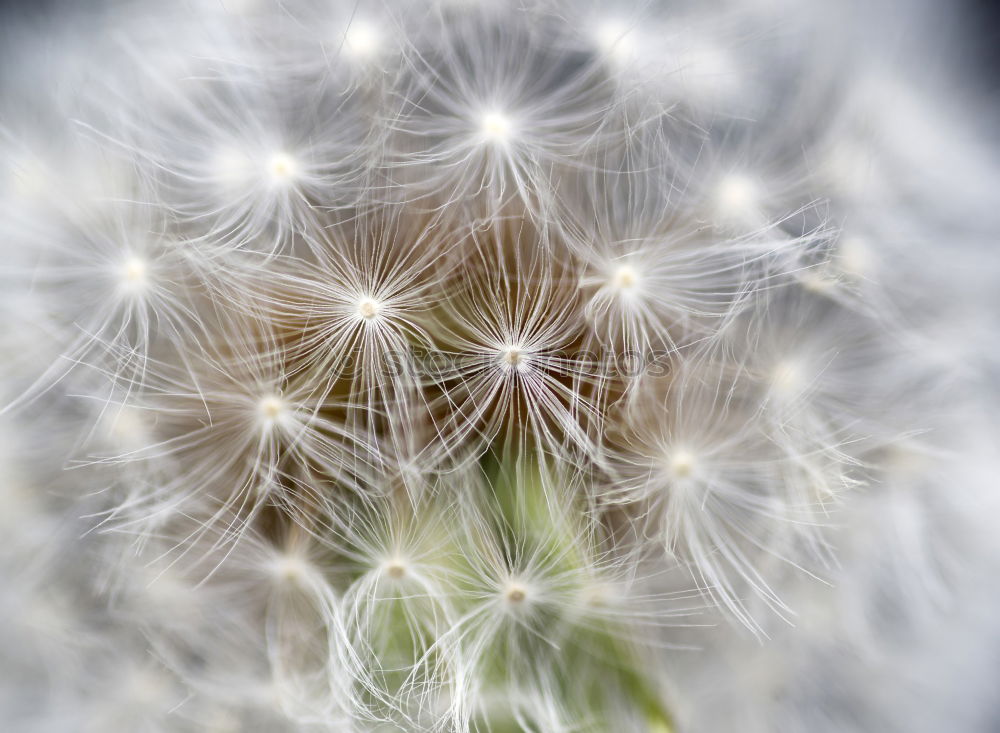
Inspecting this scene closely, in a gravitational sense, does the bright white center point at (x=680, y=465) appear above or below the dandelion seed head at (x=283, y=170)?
below

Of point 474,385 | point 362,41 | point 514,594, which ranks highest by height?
point 362,41

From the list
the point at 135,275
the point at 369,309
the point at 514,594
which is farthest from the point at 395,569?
the point at 135,275

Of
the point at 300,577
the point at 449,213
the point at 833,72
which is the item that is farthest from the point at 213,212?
the point at 833,72

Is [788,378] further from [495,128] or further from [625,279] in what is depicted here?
[495,128]

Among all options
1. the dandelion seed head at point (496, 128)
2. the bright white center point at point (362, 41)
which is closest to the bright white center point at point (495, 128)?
the dandelion seed head at point (496, 128)

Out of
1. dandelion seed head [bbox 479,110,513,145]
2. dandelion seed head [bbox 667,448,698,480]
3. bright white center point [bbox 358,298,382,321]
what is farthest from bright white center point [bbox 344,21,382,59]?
dandelion seed head [bbox 667,448,698,480]

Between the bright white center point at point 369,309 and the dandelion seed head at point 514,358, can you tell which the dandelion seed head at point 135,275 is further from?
the dandelion seed head at point 514,358

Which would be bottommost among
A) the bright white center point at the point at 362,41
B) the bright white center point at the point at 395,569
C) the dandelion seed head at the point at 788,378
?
the bright white center point at the point at 395,569
